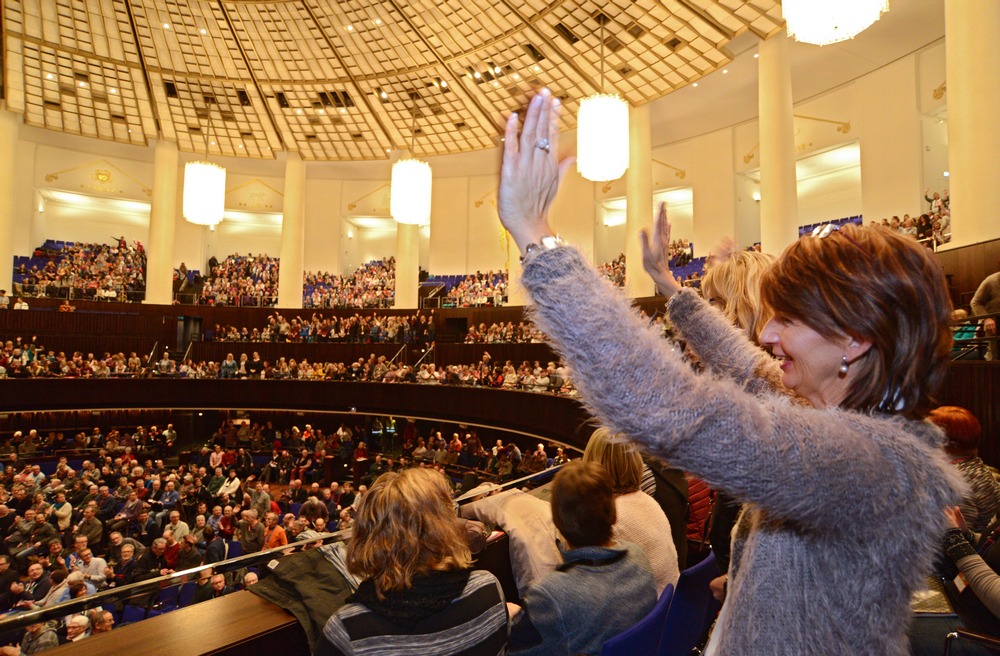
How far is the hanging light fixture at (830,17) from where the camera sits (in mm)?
6023

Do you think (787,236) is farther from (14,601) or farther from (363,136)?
(363,136)

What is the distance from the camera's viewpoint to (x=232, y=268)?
72.8 feet

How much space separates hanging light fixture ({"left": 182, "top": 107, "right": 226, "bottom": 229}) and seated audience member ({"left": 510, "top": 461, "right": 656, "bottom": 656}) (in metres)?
13.6

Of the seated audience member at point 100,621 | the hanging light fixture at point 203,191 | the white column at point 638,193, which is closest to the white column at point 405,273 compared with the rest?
the hanging light fixture at point 203,191

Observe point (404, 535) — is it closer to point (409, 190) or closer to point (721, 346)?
point (721, 346)

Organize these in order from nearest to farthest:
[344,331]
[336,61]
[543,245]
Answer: [543,245]
[336,61]
[344,331]

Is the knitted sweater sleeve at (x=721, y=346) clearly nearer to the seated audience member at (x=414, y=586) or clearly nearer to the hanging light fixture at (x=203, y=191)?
the seated audience member at (x=414, y=586)

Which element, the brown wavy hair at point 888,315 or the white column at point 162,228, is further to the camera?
the white column at point 162,228

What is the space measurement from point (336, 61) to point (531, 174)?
17.1 metres

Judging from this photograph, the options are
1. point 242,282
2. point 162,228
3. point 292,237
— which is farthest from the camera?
point 242,282

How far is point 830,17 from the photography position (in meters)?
6.15

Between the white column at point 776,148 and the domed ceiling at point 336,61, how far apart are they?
2.12 ft

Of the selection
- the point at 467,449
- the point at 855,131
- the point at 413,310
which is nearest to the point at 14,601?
the point at 467,449

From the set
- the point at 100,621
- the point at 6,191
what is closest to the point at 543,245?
the point at 100,621
